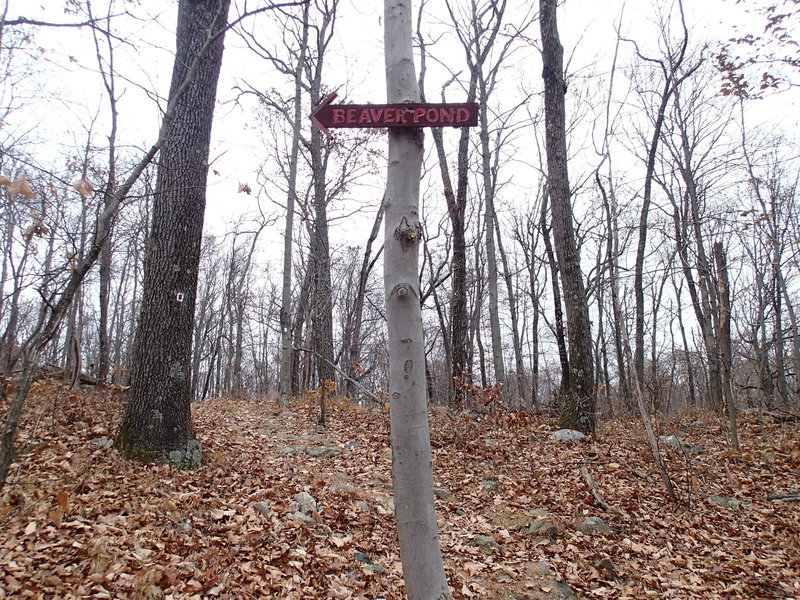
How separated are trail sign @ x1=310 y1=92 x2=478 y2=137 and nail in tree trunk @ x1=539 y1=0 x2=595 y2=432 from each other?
5.78m

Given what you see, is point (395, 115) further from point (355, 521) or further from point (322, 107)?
point (355, 521)

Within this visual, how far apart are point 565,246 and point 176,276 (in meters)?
5.95

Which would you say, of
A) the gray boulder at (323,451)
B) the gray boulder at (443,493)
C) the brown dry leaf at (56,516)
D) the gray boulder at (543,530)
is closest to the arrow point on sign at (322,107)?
the brown dry leaf at (56,516)

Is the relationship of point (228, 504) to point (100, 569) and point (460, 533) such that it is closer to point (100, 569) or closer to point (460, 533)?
point (100, 569)

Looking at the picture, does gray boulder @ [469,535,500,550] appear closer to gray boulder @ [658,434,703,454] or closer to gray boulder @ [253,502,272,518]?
gray boulder @ [253,502,272,518]

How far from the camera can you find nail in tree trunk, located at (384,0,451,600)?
6.72 ft

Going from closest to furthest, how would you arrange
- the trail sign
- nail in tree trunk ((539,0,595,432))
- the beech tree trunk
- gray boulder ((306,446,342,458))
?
the trail sign → the beech tree trunk → gray boulder ((306,446,342,458)) → nail in tree trunk ((539,0,595,432))

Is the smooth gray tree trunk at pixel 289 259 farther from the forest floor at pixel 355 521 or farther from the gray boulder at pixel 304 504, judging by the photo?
the gray boulder at pixel 304 504

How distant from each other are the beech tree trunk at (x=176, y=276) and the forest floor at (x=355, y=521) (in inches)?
14.3

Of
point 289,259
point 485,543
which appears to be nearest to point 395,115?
point 485,543

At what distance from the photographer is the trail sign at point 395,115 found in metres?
2.25

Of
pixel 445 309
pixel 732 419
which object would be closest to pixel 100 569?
pixel 732 419

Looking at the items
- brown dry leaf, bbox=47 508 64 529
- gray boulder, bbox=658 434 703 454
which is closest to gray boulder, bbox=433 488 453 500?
brown dry leaf, bbox=47 508 64 529

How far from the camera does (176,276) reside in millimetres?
4934
